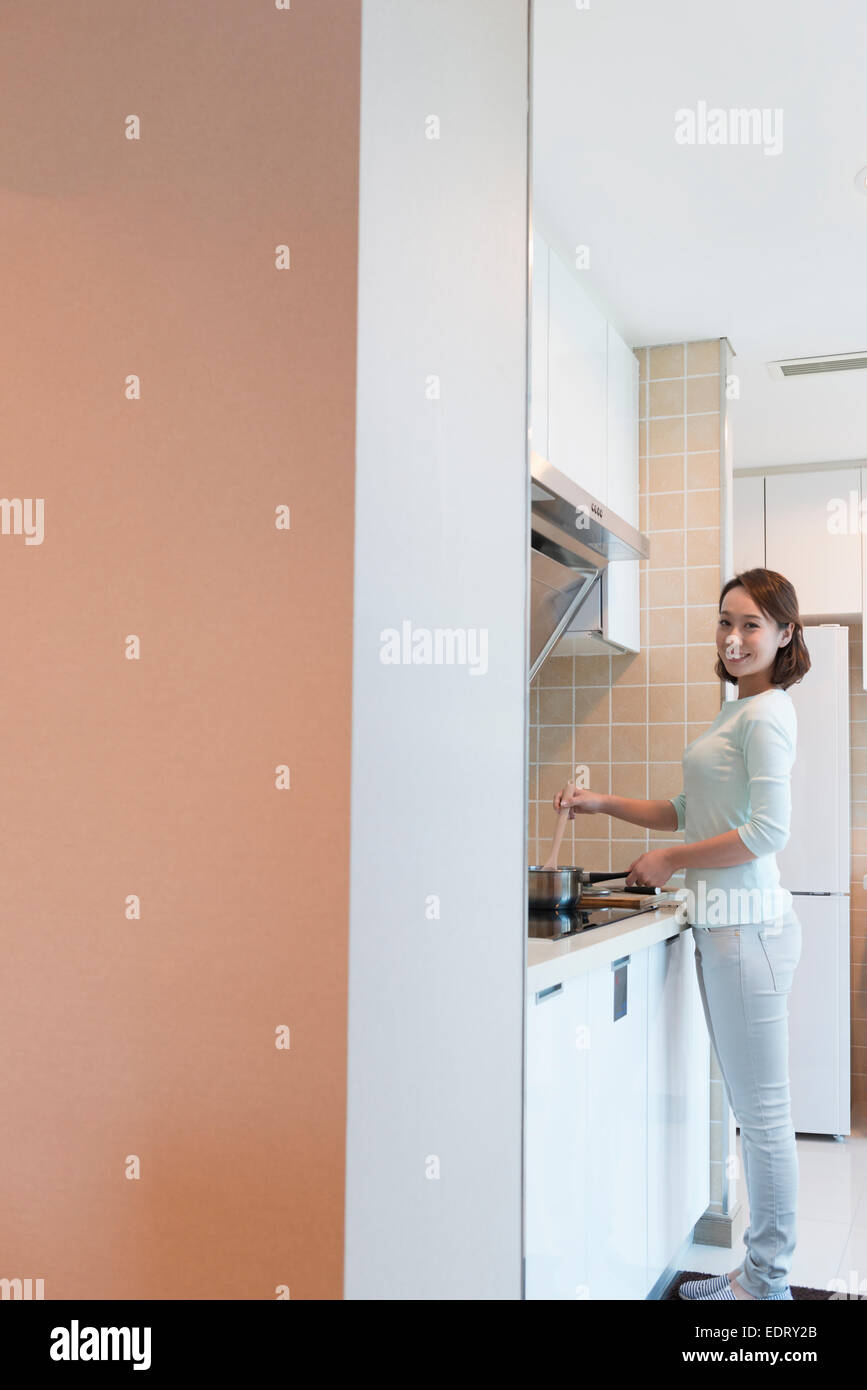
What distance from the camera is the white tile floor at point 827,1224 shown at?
2.77 m

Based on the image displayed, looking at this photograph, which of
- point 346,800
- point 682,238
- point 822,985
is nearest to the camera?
A: point 346,800

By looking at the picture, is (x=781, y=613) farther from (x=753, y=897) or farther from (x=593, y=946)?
(x=593, y=946)

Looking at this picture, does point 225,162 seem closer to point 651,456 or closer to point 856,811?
point 651,456

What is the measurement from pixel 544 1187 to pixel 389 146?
52.5 inches

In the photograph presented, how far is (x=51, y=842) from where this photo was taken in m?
1.11

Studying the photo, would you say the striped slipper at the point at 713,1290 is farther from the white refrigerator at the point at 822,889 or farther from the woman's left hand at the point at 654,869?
the white refrigerator at the point at 822,889

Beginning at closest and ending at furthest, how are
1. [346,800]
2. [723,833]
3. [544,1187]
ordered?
[346,800], [544,1187], [723,833]

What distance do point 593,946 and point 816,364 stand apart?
226 cm

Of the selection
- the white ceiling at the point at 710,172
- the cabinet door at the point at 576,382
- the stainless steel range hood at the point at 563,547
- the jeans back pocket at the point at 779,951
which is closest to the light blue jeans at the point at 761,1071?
the jeans back pocket at the point at 779,951

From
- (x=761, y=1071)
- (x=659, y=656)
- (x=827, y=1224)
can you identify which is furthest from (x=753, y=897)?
(x=827, y=1224)

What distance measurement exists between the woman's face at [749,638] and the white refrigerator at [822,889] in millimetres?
1533

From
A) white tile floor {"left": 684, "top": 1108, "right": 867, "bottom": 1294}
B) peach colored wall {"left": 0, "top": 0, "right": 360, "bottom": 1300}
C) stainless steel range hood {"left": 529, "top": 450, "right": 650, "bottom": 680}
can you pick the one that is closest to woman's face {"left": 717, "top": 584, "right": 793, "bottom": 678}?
stainless steel range hood {"left": 529, "top": 450, "right": 650, "bottom": 680}

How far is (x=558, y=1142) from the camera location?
1.72 metres

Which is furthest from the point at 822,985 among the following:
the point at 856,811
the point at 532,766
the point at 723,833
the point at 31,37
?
the point at 31,37
